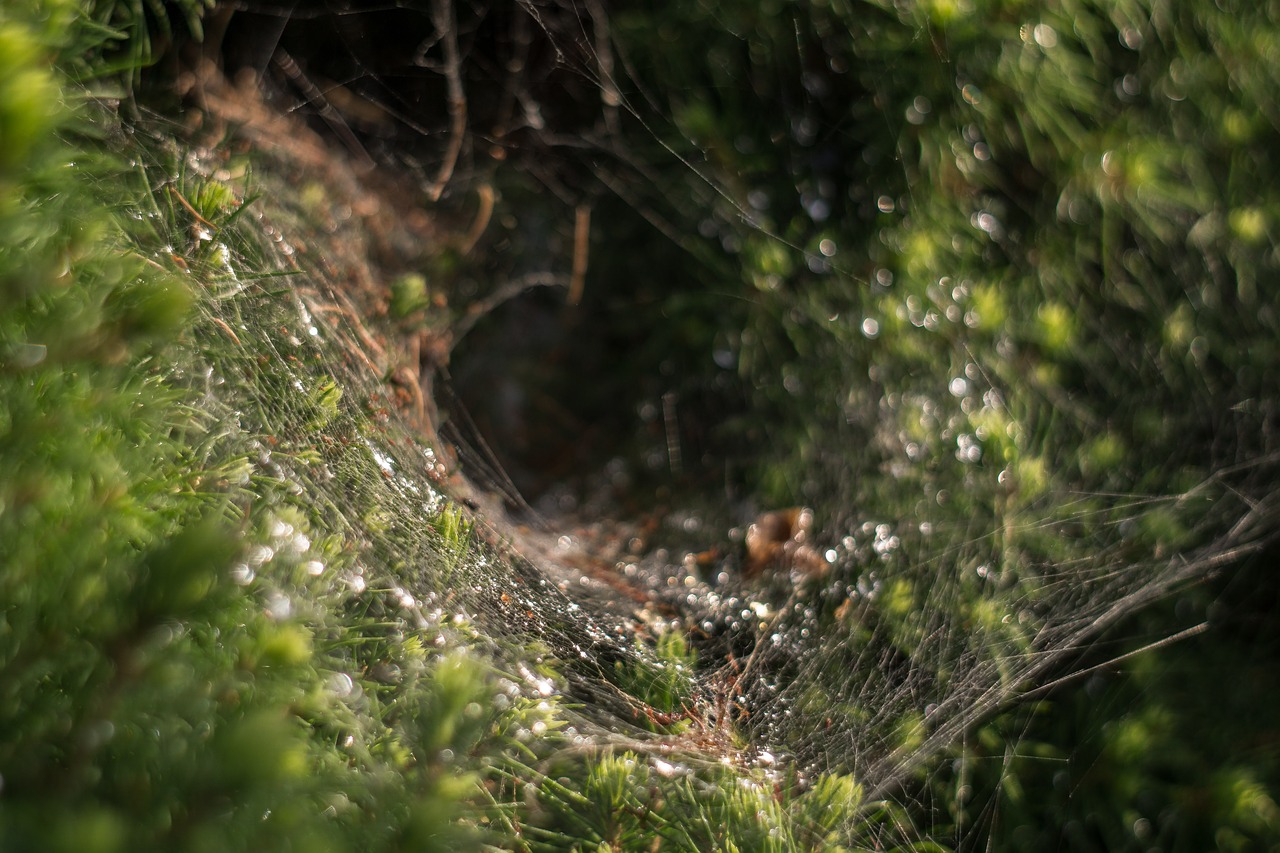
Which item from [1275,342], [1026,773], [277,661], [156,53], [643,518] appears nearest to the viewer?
[277,661]

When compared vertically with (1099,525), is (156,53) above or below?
below

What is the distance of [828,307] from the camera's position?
5.50 feet

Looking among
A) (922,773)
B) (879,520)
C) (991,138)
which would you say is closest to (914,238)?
(991,138)

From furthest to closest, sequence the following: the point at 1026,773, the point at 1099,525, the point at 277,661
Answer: the point at 1099,525 < the point at 1026,773 < the point at 277,661

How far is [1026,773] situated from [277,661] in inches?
49.9

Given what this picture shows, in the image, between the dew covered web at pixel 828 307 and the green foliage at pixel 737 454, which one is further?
the dew covered web at pixel 828 307

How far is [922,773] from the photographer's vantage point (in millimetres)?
1189

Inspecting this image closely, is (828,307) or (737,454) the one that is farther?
(737,454)

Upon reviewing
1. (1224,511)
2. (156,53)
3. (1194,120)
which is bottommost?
(156,53)

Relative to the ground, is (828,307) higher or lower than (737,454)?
higher

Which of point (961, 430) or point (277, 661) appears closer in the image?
point (277, 661)

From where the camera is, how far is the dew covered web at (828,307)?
1333 millimetres

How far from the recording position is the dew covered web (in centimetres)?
133

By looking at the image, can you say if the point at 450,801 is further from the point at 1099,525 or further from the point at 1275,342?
the point at 1275,342
